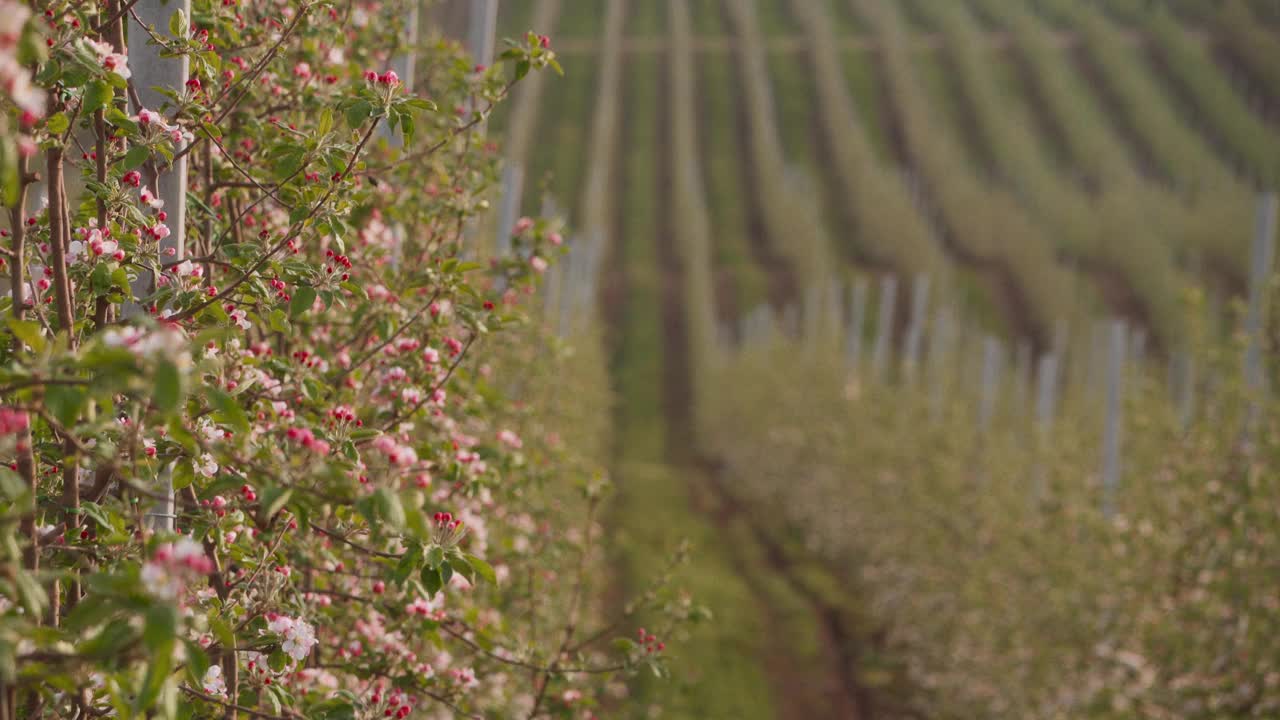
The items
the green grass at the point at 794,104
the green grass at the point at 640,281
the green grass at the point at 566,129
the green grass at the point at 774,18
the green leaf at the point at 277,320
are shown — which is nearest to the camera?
the green leaf at the point at 277,320

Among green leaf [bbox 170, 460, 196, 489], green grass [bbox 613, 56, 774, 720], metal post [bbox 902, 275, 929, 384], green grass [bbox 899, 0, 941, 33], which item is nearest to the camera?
green leaf [bbox 170, 460, 196, 489]

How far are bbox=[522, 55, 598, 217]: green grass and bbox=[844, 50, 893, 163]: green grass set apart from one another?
49.3 feet

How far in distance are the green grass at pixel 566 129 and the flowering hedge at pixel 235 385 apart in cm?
4391

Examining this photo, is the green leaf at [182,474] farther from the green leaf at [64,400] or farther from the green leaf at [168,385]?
the green leaf at [168,385]

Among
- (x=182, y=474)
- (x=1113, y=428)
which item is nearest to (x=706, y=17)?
(x=1113, y=428)

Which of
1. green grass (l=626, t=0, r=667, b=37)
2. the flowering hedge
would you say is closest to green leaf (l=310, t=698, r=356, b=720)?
the flowering hedge

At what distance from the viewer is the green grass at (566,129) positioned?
51156 mm

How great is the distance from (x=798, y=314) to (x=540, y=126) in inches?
874

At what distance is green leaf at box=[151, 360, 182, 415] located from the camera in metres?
1.47

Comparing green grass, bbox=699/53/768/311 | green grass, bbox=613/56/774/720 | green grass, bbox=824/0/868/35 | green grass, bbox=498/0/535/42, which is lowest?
green grass, bbox=613/56/774/720

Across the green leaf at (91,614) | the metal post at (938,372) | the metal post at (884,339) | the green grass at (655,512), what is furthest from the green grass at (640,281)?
the green leaf at (91,614)

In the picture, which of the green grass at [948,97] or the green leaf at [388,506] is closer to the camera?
the green leaf at [388,506]

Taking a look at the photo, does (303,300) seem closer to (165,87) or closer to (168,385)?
(165,87)

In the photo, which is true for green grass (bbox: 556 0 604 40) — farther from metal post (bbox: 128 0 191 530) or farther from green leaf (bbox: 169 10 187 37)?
green leaf (bbox: 169 10 187 37)
